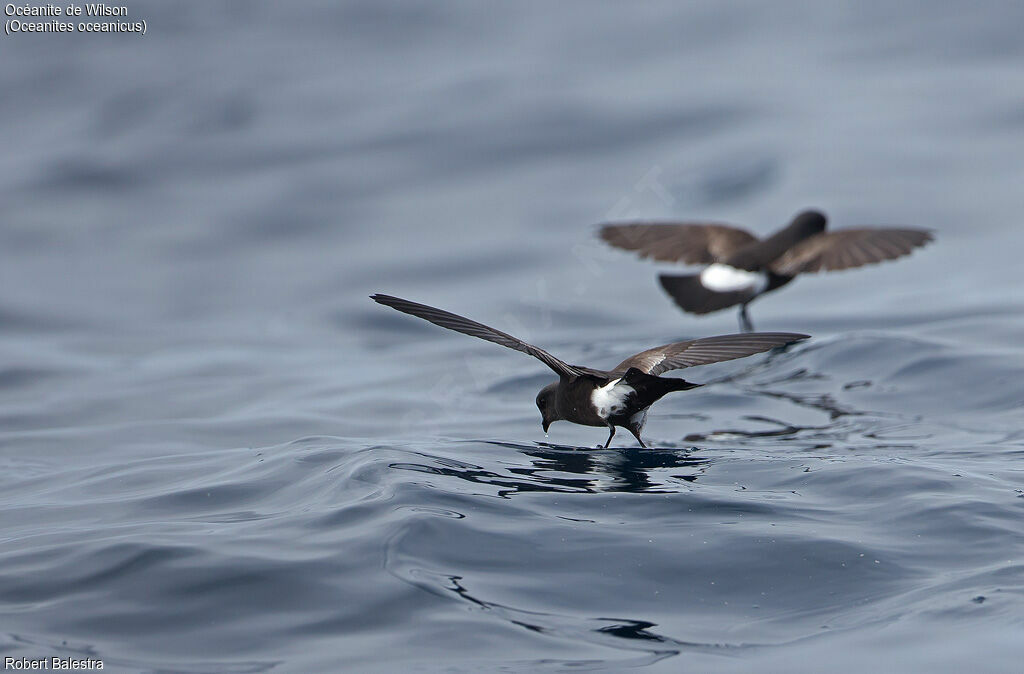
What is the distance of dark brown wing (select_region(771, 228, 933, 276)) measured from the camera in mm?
10070

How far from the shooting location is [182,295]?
1324 cm

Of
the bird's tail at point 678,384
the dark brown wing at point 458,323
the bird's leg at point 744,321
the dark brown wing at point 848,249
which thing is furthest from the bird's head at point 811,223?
the dark brown wing at point 458,323

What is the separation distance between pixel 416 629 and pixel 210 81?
14.7 m

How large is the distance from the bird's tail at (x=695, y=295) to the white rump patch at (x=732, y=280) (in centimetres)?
5

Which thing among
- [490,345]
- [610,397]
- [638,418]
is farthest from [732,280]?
[610,397]

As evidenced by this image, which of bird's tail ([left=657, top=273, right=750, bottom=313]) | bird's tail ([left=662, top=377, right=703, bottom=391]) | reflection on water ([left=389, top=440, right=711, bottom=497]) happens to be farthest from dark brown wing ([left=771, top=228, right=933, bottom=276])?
bird's tail ([left=662, top=377, right=703, bottom=391])

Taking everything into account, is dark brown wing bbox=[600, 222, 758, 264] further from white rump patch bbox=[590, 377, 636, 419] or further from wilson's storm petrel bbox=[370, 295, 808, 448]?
white rump patch bbox=[590, 377, 636, 419]

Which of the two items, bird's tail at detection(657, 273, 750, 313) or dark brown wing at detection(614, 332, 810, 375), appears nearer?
dark brown wing at detection(614, 332, 810, 375)

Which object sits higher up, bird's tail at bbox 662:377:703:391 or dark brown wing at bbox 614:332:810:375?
dark brown wing at bbox 614:332:810:375

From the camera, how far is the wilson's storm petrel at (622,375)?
215 inches

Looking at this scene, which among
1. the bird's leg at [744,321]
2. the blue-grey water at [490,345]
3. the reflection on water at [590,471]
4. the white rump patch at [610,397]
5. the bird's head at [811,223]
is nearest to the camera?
the blue-grey water at [490,345]

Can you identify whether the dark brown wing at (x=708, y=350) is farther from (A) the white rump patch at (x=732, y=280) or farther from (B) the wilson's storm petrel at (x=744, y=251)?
(A) the white rump patch at (x=732, y=280)

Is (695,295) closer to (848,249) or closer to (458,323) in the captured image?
(848,249)

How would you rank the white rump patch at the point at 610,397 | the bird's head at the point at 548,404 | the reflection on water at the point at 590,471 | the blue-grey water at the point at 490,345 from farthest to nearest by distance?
the bird's head at the point at 548,404
the white rump patch at the point at 610,397
the reflection on water at the point at 590,471
the blue-grey water at the point at 490,345
